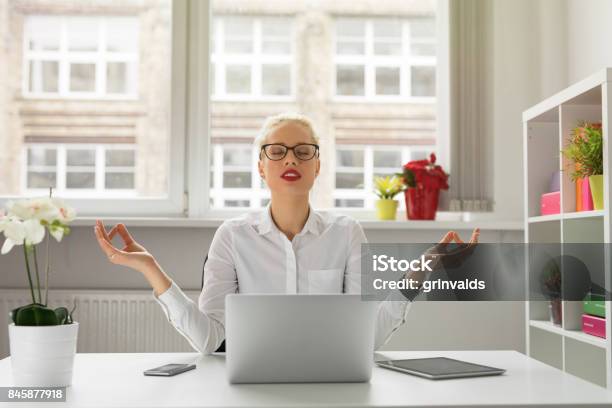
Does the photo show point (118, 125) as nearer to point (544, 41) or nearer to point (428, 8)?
point (428, 8)

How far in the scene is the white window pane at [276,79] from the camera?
3350 millimetres

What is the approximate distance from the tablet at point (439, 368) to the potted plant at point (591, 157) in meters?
0.95

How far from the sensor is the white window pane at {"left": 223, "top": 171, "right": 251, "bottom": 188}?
331 cm

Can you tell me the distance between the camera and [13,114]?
3301 millimetres

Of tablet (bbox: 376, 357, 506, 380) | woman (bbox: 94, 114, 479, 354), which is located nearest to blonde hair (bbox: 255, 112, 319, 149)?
woman (bbox: 94, 114, 479, 354)

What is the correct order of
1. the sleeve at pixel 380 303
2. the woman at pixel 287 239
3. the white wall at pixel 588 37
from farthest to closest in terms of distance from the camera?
the white wall at pixel 588 37 < the woman at pixel 287 239 < the sleeve at pixel 380 303

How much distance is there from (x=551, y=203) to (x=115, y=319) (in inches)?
77.6

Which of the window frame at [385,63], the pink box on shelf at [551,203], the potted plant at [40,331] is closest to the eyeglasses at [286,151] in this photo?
the potted plant at [40,331]

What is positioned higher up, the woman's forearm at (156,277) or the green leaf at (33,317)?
the woman's forearm at (156,277)

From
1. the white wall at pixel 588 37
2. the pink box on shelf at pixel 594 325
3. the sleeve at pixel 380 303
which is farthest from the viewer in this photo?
the white wall at pixel 588 37

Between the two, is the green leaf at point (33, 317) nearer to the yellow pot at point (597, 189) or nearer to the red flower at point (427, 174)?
the yellow pot at point (597, 189)

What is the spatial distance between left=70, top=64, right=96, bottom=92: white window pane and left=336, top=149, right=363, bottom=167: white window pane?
129cm

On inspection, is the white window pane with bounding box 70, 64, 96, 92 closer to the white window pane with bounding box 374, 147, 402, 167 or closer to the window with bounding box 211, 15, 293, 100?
the window with bounding box 211, 15, 293, 100

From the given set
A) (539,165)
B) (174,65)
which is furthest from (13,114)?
(539,165)
